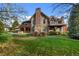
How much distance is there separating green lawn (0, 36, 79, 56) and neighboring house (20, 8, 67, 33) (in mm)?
75

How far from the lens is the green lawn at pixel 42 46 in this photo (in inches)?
78.8

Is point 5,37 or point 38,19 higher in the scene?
point 38,19

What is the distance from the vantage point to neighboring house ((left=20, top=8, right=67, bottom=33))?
205 cm

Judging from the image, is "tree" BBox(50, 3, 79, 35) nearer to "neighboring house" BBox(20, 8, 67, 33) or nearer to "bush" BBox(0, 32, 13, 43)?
"neighboring house" BBox(20, 8, 67, 33)

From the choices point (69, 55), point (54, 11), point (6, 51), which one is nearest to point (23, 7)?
point (54, 11)

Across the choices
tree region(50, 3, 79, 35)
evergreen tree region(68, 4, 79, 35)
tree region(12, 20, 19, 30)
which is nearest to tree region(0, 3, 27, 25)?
tree region(12, 20, 19, 30)

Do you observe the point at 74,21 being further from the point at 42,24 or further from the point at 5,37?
the point at 5,37

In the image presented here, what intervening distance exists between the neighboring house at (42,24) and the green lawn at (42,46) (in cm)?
7

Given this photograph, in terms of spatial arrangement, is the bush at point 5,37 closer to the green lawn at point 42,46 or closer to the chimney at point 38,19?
the green lawn at point 42,46

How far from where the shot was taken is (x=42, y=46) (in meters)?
2.03

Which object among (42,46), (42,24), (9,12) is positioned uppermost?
(9,12)

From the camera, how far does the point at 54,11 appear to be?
6.74ft

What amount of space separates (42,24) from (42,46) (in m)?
0.21

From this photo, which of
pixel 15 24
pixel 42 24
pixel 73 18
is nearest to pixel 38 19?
pixel 42 24
